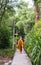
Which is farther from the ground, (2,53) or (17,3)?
(17,3)

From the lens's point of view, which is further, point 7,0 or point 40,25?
point 7,0

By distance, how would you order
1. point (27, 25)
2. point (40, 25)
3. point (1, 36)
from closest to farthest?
point (40, 25), point (1, 36), point (27, 25)

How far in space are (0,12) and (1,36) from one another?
3.66m

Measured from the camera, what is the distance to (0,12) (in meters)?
35.6

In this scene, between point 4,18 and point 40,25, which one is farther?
point 4,18

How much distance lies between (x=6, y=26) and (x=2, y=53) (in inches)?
304

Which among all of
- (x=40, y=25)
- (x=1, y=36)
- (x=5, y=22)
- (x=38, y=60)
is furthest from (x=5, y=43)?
(x=38, y=60)

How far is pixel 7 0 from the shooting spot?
116 ft

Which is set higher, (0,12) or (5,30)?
(0,12)

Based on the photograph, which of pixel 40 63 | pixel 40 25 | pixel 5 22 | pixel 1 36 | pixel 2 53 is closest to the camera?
pixel 40 63

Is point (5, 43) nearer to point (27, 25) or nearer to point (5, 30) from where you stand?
point (5, 30)

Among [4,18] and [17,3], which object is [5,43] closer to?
[4,18]

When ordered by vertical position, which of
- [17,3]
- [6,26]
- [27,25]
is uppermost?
[17,3]

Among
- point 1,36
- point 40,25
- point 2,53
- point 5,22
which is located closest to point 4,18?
point 5,22
